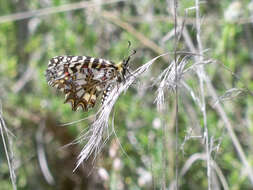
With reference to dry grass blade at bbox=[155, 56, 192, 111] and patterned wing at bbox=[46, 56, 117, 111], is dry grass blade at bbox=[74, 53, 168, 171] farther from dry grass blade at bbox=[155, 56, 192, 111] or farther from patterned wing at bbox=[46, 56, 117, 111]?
patterned wing at bbox=[46, 56, 117, 111]

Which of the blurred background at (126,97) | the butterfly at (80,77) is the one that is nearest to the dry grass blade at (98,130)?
the butterfly at (80,77)

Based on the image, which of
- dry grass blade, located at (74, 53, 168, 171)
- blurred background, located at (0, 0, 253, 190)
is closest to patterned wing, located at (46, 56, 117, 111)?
blurred background, located at (0, 0, 253, 190)

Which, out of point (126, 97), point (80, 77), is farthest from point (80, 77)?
point (126, 97)

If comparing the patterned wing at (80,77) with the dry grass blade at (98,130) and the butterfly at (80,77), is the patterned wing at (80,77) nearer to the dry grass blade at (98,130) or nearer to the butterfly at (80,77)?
the butterfly at (80,77)

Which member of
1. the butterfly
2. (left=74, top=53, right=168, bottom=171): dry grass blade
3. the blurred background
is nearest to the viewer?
(left=74, top=53, right=168, bottom=171): dry grass blade

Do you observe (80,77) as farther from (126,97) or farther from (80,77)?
(126,97)

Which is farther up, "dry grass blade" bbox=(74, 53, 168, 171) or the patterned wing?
the patterned wing

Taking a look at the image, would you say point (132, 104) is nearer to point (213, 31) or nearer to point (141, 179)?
point (141, 179)
